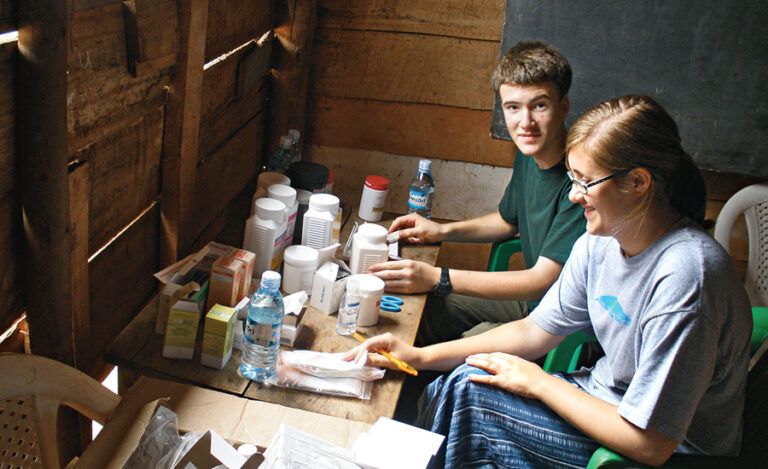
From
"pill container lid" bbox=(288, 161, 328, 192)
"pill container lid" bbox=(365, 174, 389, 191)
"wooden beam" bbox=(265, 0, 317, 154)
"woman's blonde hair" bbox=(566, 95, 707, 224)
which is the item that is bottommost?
"pill container lid" bbox=(365, 174, 389, 191)

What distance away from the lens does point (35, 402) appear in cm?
122

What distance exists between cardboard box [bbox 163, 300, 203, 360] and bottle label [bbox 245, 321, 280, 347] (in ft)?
0.41

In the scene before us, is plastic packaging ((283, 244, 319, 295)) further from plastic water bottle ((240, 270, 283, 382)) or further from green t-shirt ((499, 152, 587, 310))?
green t-shirt ((499, 152, 587, 310))

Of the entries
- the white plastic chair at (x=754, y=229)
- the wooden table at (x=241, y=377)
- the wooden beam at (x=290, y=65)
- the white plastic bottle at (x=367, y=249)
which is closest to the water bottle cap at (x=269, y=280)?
the wooden table at (x=241, y=377)

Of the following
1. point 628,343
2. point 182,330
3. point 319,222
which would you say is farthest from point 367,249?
point 628,343

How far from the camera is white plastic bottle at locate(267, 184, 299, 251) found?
77.5 inches

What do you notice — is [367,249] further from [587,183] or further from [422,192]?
[587,183]

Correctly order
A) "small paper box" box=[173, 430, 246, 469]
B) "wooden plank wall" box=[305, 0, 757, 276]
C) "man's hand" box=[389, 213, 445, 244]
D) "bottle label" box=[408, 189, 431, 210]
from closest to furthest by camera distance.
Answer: "small paper box" box=[173, 430, 246, 469], "man's hand" box=[389, 213, 445, 244], "bottle label" box=[408, 189, 431, 210], "wooden plank wall" box=[305, 0, 757, 276]

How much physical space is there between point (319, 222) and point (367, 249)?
157mm

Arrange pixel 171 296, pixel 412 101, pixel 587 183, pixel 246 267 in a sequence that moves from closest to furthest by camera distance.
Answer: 1. pixel 587 183
2. pixel 171 296
3. pixel 246 267
4. pixel 412 101

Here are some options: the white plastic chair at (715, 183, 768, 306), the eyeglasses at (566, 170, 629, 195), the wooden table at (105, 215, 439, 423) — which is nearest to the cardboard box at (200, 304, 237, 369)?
A: the wooden table at (105, 215, 439, 423)

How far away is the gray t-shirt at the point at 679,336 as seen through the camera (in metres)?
1.38

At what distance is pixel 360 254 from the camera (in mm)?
1955

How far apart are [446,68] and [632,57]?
2.14 feet
